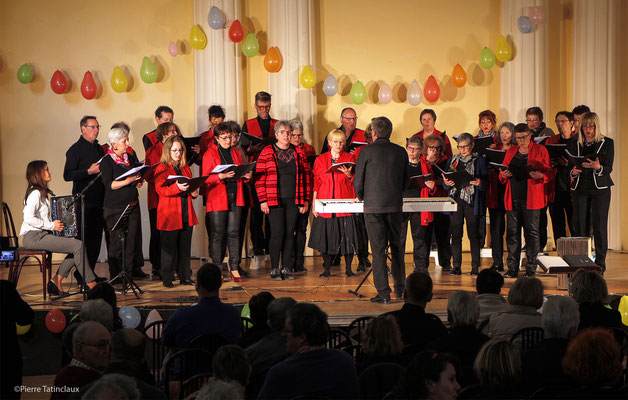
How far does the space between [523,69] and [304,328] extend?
24.7 feet

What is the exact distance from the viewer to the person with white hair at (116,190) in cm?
727

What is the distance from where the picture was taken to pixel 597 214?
7.83 m

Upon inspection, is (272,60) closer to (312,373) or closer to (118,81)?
(118,81)

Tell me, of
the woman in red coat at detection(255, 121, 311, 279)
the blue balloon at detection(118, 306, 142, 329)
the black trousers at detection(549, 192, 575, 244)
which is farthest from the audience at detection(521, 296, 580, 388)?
the black trousers at detection(549, 192, 575, 244)

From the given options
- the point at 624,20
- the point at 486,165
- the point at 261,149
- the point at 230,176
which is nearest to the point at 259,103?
the point at 261,149

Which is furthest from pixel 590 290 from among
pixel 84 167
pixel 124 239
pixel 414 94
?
pixel 414 94

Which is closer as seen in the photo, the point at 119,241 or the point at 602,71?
the point at 119,241

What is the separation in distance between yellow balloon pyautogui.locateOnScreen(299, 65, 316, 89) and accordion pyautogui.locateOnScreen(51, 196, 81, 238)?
135 inches

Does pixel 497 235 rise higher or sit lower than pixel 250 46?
lower

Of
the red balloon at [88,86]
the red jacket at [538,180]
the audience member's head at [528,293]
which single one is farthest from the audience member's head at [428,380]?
the red balloon at [88,86]

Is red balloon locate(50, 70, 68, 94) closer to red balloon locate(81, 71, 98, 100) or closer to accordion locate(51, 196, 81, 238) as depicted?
red balloon locate(81, 71, 98, 100)

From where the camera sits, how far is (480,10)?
10336 mm

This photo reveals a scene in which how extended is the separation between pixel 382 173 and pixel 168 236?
2.20 metres

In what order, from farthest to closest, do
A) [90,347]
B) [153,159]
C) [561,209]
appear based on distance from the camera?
[561,209], [153,159], [90,347]
